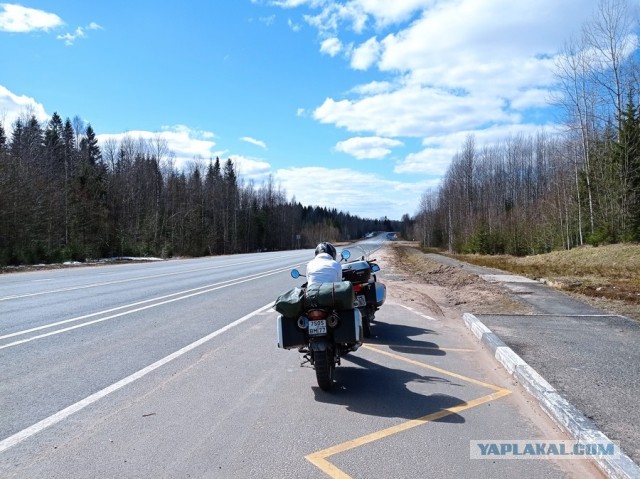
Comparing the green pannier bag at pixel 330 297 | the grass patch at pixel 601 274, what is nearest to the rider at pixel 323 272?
the green pannier bag at pixel 330 297

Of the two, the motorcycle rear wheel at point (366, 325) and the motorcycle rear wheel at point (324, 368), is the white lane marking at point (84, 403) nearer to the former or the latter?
the motorcycle rear wheel at point (324, 368)

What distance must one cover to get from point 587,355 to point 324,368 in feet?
13.6

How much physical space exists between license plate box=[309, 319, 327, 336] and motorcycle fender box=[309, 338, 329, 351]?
0.08 meters

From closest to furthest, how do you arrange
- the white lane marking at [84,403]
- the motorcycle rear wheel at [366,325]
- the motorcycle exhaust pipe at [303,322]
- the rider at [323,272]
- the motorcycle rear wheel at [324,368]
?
the white lane marking at [84,403] → the motorcycle rear wheel at [324,368] → the motorcycle exhaust pipe at [303,322] → the rider at [323,272] → the motorcycle rear wheel at [366,325]

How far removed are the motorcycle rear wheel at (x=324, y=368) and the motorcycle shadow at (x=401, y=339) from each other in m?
2.46

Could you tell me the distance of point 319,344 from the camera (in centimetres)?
548

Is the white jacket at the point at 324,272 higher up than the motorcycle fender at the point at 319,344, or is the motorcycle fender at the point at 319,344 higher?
the white jacket at the point at 324,272

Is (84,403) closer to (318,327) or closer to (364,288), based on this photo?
(318,327)

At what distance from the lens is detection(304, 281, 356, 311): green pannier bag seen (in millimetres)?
5547

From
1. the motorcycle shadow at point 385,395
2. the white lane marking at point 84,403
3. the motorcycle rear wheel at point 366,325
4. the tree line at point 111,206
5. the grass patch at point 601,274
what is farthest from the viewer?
the tree line at point 111,206

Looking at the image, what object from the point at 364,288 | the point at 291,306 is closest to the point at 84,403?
the point at 291,306

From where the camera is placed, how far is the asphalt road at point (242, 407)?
3.72m

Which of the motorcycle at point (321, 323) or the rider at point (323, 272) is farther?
the rider at point (323, 272)

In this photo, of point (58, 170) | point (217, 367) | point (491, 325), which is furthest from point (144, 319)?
point (58, 170)
